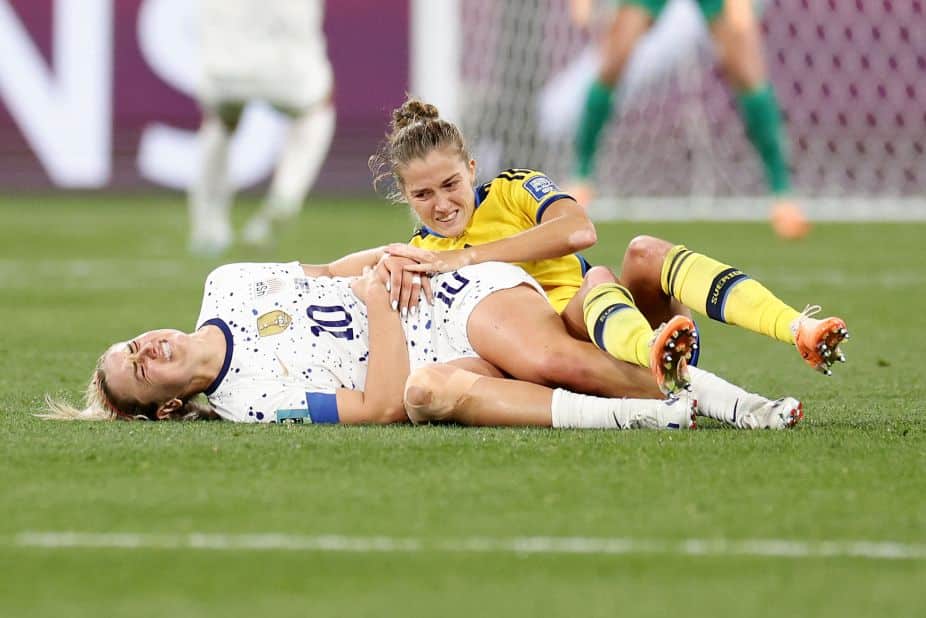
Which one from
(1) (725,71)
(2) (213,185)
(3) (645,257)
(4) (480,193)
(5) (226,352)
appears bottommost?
(2) (213,185)

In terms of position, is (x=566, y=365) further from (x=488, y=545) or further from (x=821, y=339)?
(x=488, y=545)

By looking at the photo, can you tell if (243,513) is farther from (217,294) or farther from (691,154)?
(691,154)

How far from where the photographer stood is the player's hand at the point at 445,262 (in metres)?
3.85

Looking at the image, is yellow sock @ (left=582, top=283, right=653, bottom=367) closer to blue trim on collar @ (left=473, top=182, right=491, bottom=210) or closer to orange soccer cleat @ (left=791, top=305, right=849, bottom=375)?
orange soccer cleat @ (left=791, top=305, right=849, bottom=375)

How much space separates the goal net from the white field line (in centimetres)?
939

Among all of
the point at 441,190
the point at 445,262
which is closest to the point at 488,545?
the point at 445,262

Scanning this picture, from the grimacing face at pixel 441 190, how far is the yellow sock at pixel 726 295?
1.80 ft

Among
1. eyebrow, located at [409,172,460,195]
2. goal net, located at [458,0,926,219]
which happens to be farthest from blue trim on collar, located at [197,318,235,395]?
goal net, located at [458,0,926,219]

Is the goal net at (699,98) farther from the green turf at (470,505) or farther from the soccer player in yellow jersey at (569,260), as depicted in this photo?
the soccer player in yellow jersey at (569,260)

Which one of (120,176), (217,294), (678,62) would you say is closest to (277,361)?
(217,294)

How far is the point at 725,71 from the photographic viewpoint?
9.27m

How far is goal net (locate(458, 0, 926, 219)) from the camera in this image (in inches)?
468

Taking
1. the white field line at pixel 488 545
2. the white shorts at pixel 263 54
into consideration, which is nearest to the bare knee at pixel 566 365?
the white field line at pixel 488 545

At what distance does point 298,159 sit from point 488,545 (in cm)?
704
